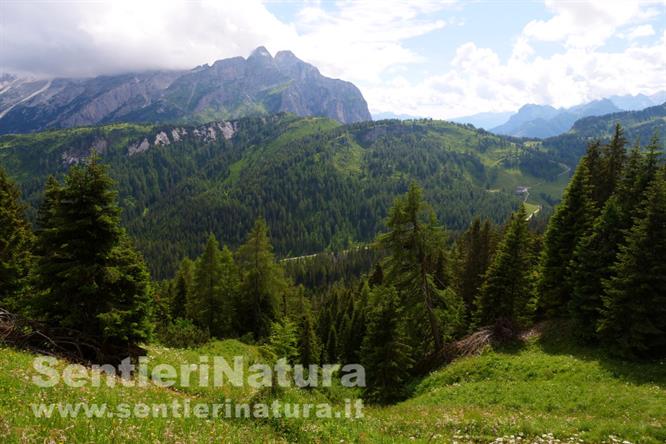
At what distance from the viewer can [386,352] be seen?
93.0ft

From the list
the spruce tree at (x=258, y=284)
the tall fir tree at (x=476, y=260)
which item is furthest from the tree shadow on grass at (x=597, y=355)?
the spruce tree at (x=258, y=284)

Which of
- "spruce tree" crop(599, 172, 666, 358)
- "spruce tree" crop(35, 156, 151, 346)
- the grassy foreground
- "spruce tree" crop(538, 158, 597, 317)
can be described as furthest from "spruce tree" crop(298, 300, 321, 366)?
"spruce tree" crop(599, 172, 666, 358)

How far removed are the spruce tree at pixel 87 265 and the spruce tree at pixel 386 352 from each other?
1633cm

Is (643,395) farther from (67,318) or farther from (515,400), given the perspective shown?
(67,318)

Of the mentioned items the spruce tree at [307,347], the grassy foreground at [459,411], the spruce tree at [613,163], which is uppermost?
the spruce tree at [613,163]

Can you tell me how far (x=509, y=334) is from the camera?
29.9m

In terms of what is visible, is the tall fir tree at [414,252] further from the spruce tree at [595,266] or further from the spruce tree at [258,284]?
the spruce tree at [258,284]

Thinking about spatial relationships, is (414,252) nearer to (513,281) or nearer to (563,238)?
(513,281)

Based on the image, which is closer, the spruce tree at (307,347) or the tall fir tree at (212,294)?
the spruce tree at (307,347)

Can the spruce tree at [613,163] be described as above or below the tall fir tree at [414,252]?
above

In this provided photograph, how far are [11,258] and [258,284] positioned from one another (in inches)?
1002

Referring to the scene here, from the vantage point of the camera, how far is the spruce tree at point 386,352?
27.8m

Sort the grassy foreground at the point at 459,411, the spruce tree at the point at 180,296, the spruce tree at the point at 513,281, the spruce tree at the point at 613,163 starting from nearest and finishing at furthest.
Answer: the grassy foreground at the point at 459,411 < the spruce tree at the point at 513,281 < the spruce tree at the point at 613,163 < the spruce tree at the point at 180,296

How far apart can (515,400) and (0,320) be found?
77.2 ft
